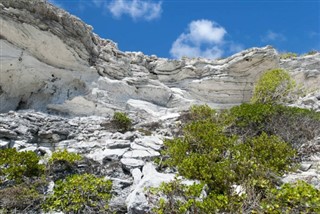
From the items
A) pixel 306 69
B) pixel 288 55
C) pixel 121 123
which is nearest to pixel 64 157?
pixel 121 123

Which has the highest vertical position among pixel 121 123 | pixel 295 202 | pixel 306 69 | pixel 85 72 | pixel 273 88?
pixel 306 69

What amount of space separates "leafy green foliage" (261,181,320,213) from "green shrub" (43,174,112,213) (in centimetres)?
497

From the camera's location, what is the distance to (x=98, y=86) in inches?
971

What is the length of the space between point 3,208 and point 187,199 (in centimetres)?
575

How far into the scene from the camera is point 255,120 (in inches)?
677

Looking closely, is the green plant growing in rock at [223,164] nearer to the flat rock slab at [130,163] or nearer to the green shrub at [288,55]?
the flat rock slab at [130,163]

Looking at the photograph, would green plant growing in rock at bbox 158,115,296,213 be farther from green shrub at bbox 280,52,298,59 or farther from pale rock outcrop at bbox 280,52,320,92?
green shrub at bbox 280,52,298,59

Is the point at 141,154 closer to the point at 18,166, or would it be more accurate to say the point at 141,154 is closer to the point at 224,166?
the point at 224,166

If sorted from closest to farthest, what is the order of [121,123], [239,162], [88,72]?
[239,162] < [121,123] < [88,72]

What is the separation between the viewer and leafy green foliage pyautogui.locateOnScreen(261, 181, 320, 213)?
7848 mm

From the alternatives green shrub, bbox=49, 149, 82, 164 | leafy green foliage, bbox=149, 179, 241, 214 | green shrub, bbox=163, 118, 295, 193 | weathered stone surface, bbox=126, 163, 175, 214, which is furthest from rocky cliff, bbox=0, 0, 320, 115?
leafy green foliage, bbox=149, 179, 241, 214

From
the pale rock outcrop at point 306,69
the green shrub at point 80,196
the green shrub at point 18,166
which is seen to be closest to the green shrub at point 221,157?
the green shrub at point 80,196

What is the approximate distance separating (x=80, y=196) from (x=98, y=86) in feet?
51.2

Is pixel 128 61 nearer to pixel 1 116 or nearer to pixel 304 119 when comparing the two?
pixel 1 116
